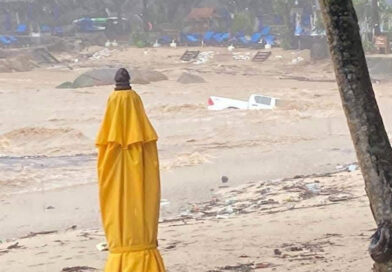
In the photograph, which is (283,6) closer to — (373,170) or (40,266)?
(40,266)

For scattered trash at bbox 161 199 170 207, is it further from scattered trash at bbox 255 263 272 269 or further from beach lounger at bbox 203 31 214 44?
beach lounger at bbox 203 31 214 44

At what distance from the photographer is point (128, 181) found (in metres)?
5.12

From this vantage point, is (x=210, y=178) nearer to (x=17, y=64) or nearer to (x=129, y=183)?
(x=129, y=183)

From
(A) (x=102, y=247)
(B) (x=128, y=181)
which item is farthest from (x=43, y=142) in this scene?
(B) (x=128, y=181)

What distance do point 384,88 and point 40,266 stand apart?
20691 mm

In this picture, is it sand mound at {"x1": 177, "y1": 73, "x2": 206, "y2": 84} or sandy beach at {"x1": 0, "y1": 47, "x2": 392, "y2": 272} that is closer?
sandy beach at {"x1": 0, "y1": 47, "x2": 392, "y2": 272}

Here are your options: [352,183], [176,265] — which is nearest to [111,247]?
[176,265]

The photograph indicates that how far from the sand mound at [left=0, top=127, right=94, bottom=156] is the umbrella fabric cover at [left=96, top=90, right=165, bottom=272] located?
13.0m

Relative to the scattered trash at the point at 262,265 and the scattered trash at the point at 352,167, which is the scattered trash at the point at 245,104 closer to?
the scattered trash at the point at 352,167

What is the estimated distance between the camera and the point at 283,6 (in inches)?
1578

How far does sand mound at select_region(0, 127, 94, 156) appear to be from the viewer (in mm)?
18328

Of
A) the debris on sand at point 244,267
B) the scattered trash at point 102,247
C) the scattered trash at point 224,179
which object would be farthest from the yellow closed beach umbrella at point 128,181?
the scattered trash at point 224,179

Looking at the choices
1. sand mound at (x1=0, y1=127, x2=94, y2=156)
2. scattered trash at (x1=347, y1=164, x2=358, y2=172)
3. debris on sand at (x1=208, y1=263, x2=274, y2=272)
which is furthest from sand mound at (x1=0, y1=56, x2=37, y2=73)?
debris on sand at (x1=208, y1=263, x2=274, y2=272)

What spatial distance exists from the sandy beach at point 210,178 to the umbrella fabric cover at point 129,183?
7.26ft
